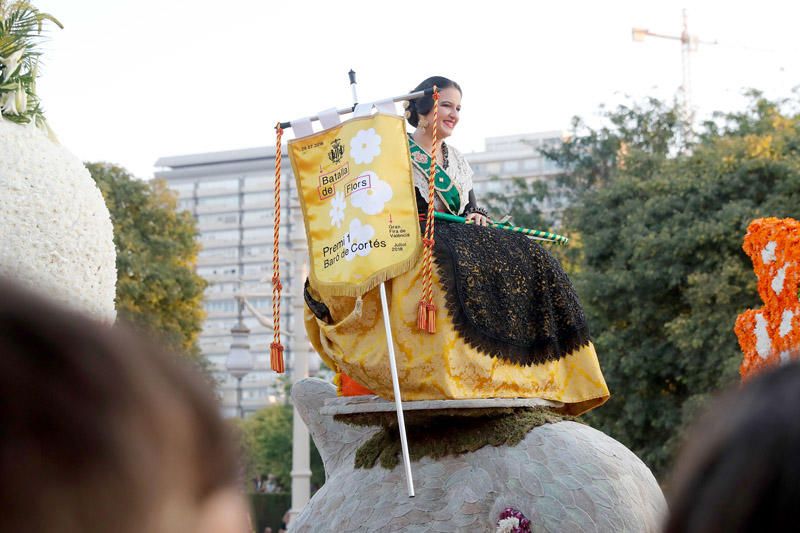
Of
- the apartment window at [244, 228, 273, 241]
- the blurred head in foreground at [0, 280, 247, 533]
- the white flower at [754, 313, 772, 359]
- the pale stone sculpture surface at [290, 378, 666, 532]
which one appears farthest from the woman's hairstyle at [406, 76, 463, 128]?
the apartment window at [244, 228, 273, 241]

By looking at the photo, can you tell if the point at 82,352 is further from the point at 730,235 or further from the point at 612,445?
the point at 730,235

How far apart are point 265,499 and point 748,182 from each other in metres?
31.8

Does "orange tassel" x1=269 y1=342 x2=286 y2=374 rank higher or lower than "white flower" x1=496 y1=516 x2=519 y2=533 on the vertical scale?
higher

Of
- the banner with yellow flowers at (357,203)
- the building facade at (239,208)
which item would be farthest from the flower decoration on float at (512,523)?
the building facade at (239,208)

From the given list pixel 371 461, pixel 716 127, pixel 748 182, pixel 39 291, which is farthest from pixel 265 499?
pixel 39 291

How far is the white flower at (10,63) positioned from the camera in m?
5.08

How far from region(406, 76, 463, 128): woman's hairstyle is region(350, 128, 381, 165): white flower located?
435 mm

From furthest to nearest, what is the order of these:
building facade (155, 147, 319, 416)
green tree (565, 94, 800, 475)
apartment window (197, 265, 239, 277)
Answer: apartment window (197, 265, 239, 277)
building facade (155, 147, 319, 416)
green tree (565, 94, 800, 475)

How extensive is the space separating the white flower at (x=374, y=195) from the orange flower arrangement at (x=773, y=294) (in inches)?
124

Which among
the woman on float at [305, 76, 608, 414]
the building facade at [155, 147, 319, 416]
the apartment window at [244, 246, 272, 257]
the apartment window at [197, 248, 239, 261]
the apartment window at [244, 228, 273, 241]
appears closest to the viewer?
the woman on float at [305, 76, 608, 414]

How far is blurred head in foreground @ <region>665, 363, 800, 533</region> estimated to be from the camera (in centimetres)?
94

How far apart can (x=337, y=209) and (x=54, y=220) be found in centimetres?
157

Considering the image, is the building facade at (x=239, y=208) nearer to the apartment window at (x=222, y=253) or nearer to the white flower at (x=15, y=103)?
the apartment window at (x=222, y=253)

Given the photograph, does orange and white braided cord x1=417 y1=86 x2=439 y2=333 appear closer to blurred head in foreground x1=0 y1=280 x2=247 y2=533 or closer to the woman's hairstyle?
the woman's hairstyle
